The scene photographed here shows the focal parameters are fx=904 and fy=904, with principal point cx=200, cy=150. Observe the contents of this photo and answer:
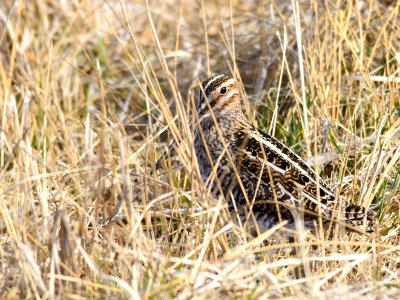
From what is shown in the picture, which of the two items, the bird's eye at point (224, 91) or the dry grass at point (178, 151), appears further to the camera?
the bird's eye at point (224, 91)

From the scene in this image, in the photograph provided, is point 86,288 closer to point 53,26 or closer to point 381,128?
point 381,128

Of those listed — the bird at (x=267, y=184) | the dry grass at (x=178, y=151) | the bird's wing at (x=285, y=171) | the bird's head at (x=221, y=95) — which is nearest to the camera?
the dry grass at (x=178, y=151)

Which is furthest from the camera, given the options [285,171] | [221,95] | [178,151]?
[221,95]

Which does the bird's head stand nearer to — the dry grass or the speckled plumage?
the speckled plumage

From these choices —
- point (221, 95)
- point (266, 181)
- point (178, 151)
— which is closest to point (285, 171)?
point (266, 181)

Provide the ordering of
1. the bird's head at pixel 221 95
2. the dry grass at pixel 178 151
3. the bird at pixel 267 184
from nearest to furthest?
the dry grass at pixel 178 151, the bird at pixel 267 184, the bird's head at pixel 221 95

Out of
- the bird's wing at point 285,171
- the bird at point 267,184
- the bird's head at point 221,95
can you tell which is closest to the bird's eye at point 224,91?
the bird's head at point 221,95

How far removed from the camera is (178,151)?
3.95 metres

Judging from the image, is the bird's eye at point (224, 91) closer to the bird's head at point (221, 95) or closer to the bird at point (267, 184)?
the bird's head at point (221, 95)

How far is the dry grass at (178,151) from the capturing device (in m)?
3.61

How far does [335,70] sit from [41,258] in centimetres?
254

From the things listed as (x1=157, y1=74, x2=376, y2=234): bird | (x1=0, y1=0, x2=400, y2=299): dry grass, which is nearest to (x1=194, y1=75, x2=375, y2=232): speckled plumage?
(x1=157, y1=74, x2=376, y2=234): bird

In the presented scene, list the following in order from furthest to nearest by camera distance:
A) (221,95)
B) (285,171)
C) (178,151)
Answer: (221,95) → (285,171) → (178,151)

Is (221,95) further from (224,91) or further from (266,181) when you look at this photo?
(266,181)
